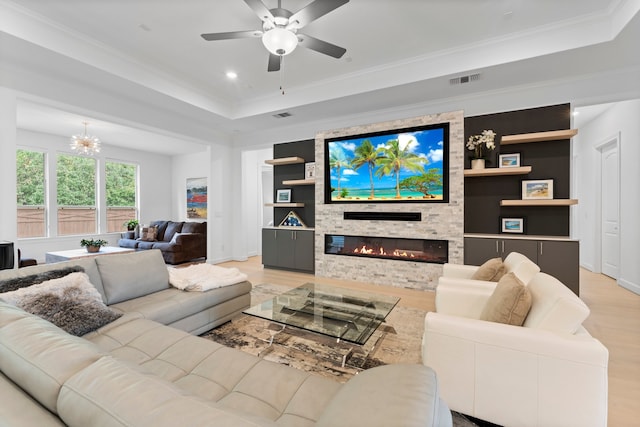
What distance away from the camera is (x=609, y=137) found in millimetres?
5062

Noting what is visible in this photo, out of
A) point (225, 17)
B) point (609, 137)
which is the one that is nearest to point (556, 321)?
point (225, 17)

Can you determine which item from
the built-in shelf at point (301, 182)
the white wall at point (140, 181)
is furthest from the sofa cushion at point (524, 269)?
the white wall at point (140, 181)

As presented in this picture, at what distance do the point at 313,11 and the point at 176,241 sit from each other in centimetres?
580

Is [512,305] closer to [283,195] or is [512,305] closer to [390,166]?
[390,166]

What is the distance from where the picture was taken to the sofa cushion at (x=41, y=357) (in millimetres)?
833

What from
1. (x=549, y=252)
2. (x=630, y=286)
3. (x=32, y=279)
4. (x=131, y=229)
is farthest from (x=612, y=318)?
(x=131, y=229)

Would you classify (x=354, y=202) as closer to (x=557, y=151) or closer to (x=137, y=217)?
(x=557, y=151)

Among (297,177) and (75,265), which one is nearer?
(75,265)

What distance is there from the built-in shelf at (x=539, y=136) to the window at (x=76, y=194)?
30.0 ft

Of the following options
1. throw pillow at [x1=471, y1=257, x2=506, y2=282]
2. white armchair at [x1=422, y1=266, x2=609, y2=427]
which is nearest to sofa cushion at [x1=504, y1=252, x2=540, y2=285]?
throw pillow at [x1=471, y1=257, x2=506, y2=282]

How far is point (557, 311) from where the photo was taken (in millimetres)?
1534

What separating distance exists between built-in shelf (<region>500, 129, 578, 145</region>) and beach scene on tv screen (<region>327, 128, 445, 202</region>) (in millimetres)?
876

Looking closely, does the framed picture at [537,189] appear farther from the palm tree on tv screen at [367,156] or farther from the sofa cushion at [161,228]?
the sofa cushion at [161,228]

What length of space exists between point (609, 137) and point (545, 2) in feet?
12.0
